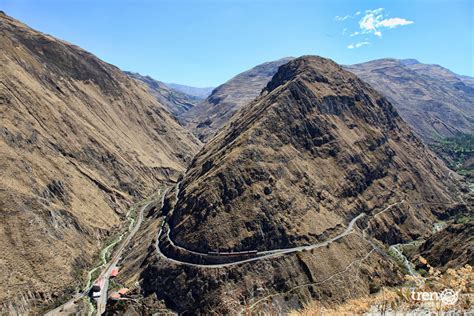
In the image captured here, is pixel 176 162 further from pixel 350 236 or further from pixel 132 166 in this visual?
pixel 350 236

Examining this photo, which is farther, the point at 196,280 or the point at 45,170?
the point at 45,170

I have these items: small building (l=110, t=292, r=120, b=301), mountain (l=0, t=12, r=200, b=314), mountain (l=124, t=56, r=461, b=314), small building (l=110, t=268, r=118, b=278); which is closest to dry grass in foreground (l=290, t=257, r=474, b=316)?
mountain (l=124, t=56, r=461, b=314)

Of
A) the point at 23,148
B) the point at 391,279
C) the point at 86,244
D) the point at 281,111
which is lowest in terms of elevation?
the point at 391,279

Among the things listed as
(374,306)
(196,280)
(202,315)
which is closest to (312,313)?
(374,306)

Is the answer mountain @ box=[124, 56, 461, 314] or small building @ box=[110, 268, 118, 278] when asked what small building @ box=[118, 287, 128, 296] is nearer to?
mountain @ box=[124, 56, 461, 314]

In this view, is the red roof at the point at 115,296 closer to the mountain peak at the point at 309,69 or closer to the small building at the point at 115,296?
the small building at the point at 115,296

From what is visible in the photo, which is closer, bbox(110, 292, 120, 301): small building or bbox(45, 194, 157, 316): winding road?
bbox(110, 292, 120, 301): small building

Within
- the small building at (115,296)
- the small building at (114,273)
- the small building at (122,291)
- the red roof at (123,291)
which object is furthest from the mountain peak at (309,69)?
the small building at (115,296)
